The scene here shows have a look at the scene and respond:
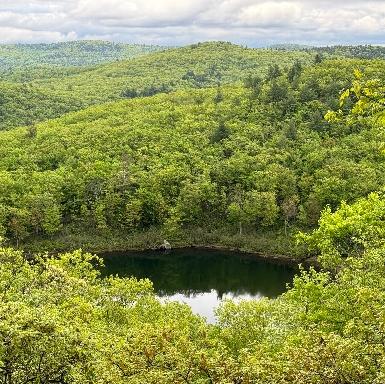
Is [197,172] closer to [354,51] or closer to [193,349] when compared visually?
[193,349]

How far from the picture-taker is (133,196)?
53.8m

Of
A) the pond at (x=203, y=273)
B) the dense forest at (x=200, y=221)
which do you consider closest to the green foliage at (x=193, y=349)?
the dense forest at (x=200, y=221)

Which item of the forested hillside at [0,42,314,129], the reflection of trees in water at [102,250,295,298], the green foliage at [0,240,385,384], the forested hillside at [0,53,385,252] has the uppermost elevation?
the forested hillside at [0,42,314,129]

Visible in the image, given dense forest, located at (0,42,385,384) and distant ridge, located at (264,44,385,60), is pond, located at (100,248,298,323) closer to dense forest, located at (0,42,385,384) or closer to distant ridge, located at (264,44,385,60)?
dense forest, located at (0,42,385,384)

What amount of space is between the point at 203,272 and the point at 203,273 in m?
0.26

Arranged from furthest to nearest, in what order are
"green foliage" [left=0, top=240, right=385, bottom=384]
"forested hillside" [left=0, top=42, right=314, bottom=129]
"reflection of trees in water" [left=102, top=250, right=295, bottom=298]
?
1. "forested hillside" [left=0, top=42, right=314, bottom=129]
2. "reflection of trees in water" [left=102, top=250, right=295, bottom=298]
3. "green foliage" [left=0, top=240, right=385, bottom=384]

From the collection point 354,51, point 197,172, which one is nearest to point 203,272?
point 197,172

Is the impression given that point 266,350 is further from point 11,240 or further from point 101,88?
point 101,88

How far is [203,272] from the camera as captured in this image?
47.0m

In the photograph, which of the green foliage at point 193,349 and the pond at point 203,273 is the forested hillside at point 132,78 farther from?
the green foliage at point 193,349

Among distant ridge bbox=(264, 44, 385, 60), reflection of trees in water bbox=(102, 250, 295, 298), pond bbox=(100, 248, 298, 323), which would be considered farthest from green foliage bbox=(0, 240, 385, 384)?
distant ridge bbox=(264, 44, 385, 60)

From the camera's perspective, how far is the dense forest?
33.6ft

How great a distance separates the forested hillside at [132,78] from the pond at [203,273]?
54.6m

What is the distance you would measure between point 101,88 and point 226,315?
11404cm
